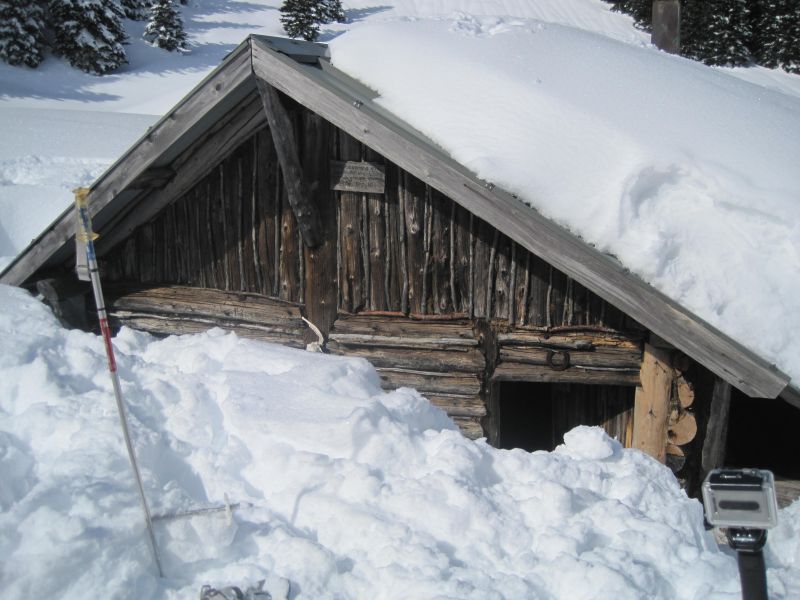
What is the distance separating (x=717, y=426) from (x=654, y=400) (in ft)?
1.59

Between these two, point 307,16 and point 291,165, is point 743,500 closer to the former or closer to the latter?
point 291,165

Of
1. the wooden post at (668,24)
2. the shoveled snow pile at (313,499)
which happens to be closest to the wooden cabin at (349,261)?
the shoveled snow pile at (313,499)

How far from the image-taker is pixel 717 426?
5441 mm

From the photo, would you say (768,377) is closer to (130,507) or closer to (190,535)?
(190,535)

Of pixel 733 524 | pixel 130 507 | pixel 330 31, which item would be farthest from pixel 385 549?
pixel 330 31

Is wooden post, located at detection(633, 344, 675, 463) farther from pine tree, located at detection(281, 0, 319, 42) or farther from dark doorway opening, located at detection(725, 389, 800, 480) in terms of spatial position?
pine tree, located at detection(281, 0, 319, 42)

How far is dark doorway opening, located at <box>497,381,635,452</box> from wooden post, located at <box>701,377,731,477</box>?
75 centimetres

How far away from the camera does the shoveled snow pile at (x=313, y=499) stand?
3.38 m

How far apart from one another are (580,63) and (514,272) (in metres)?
2.27

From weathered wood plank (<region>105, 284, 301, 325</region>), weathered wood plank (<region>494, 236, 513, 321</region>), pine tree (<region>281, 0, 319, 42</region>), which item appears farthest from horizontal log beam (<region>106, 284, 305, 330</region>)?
pine tree (<region>281, 0, 319, 42</region>)

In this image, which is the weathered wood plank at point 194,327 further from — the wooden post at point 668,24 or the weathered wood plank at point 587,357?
the wooden post at point 668,24

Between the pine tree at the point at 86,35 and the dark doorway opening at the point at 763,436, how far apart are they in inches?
1100

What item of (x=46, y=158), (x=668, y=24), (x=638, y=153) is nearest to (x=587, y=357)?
(x=638, y=153)

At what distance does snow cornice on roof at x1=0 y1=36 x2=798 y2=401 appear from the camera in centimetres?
464
